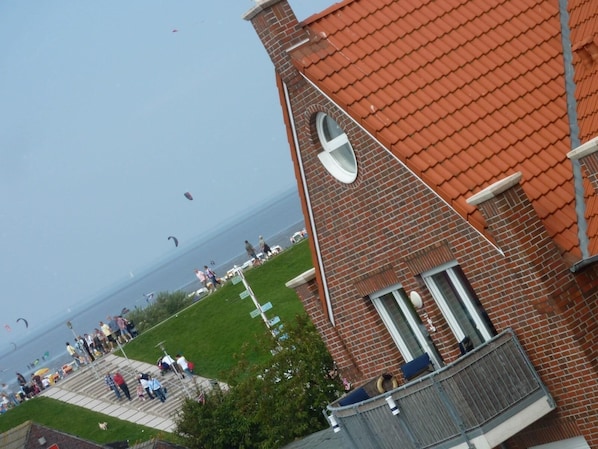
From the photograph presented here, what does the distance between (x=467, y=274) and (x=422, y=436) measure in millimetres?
2460

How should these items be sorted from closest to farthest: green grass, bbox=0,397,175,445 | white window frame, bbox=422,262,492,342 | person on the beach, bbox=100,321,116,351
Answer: white window frame, bbox=422,262,492,342
green grass, bbox=0,397,175,445
person on the beach, bbox=100,321,116,351

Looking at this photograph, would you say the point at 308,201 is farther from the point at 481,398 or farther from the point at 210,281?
the point at 210,281

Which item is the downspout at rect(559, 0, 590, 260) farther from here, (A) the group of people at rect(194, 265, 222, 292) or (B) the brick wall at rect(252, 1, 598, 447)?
(A) the group of people at rect(194, 265, 222, 292)

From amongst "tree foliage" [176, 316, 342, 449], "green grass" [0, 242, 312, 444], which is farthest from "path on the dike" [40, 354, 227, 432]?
"tree foliage" [176, 316, 342, 449]

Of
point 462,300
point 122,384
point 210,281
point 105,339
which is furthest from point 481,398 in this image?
point 210,281

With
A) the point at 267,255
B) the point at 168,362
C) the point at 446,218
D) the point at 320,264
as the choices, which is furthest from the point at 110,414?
the point at 446,218

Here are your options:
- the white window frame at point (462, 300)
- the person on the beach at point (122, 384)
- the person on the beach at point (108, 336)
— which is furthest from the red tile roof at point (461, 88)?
the person on the beach at point (108, 336)

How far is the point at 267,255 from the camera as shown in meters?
79.9

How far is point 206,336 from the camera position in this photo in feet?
201

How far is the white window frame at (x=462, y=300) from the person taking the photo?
17.6 meters

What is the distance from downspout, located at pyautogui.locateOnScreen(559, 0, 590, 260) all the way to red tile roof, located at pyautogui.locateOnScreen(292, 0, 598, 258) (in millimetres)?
81

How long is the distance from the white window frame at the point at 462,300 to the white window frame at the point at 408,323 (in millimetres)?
668

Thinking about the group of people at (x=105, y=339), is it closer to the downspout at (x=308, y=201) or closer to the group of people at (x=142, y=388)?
the group of people at (x=142, y=388)

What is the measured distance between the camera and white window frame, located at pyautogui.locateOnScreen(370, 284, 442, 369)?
1889cm
